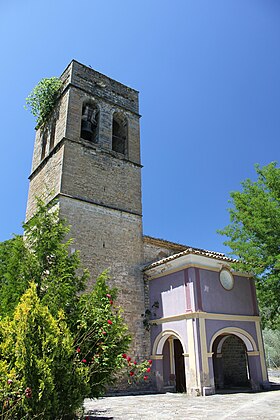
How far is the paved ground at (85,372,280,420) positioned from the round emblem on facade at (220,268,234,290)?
3748mm

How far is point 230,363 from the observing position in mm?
14961

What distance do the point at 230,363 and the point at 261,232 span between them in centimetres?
720

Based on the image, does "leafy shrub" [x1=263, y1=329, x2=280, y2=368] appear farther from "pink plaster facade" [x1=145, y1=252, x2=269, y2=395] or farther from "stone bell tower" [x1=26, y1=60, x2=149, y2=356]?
"stone bell tower" [x1=26, y1=60, x2=149, y2=356]

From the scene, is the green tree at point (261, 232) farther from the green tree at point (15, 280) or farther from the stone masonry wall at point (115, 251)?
the green tree at point (15, 280)

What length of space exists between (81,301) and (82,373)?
75.6 inches

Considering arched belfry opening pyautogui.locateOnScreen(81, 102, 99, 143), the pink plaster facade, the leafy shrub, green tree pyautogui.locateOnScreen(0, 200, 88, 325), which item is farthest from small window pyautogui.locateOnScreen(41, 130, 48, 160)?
the leafy shrub

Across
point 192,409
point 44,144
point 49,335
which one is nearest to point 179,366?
point 192,409

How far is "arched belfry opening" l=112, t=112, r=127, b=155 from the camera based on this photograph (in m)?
17.1

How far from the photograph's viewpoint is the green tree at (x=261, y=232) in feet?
36.9

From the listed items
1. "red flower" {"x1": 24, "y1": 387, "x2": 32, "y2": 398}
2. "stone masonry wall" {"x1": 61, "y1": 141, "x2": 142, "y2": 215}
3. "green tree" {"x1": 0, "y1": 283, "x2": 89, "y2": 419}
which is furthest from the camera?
"stone masonry wall" {"x1": 61, "y1": 141, "x2": 142, "y2": 215}

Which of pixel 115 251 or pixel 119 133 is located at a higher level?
pixel 119 133

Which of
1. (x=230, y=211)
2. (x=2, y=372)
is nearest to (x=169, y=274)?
(x=230, y=211)

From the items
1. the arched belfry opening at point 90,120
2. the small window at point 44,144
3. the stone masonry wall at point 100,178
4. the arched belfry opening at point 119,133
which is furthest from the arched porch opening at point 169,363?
the small window at point 44,144

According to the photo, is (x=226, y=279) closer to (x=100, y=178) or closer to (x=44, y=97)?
(x=100, y=178)
